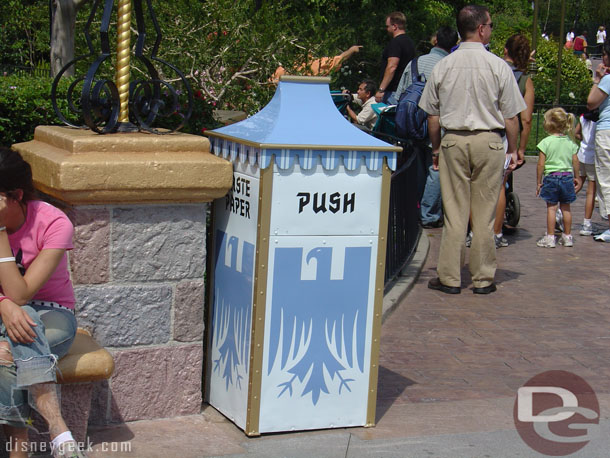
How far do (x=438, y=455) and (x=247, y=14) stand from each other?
5769 mm

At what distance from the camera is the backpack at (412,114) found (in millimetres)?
8703

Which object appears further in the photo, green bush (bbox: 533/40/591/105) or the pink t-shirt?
green bush (bbox: 533/40/591/105)

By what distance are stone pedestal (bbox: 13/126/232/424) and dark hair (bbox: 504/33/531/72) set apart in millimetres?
4779

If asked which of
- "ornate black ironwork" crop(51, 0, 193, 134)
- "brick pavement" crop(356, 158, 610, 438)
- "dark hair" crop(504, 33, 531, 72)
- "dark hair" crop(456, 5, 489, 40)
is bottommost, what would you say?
"brick pavement" crop(356, 158, 610, 438)

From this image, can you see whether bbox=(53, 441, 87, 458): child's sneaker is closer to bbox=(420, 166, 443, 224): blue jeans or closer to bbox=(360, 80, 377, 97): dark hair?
bbox=(420, 166, 443, 224): blue jeans

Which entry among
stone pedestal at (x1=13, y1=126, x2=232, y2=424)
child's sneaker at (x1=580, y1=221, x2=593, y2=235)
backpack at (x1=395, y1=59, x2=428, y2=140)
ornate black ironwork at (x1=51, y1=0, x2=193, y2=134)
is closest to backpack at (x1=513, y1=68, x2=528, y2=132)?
backpack at (x1=395, y1=59, x2=428, y2=140)

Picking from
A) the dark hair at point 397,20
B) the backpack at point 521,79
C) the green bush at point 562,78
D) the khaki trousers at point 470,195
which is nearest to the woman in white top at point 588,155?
the backpack at point 521,79

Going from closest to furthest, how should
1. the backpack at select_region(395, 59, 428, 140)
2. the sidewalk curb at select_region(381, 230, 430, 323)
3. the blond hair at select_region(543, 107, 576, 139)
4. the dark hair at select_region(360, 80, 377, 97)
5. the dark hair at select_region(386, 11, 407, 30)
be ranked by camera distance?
the sidewalk curb at select_region(381, 230, 430, 323)
the backpack at select_region(395, 59, 428, 140)
the blond hair at select_region(543, 107, 576, 139)
the dark hair at select_region(386, 11, 407, 30)
the dark hair at select_region(360, 80, 377, 97)

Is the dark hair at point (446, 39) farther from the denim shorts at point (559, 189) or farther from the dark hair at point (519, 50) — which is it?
the denim shorts at point (559, 189)

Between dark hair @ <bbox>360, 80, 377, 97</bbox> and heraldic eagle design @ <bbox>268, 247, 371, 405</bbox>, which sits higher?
dark hair @ <bbox>360, 80, 377, 97</bbox>

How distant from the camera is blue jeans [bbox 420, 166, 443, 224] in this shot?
945 centimetres

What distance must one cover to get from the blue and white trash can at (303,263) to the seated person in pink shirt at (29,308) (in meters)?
0.81

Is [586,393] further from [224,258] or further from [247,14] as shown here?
[247,14]

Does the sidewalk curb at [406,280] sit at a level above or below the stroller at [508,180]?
below
